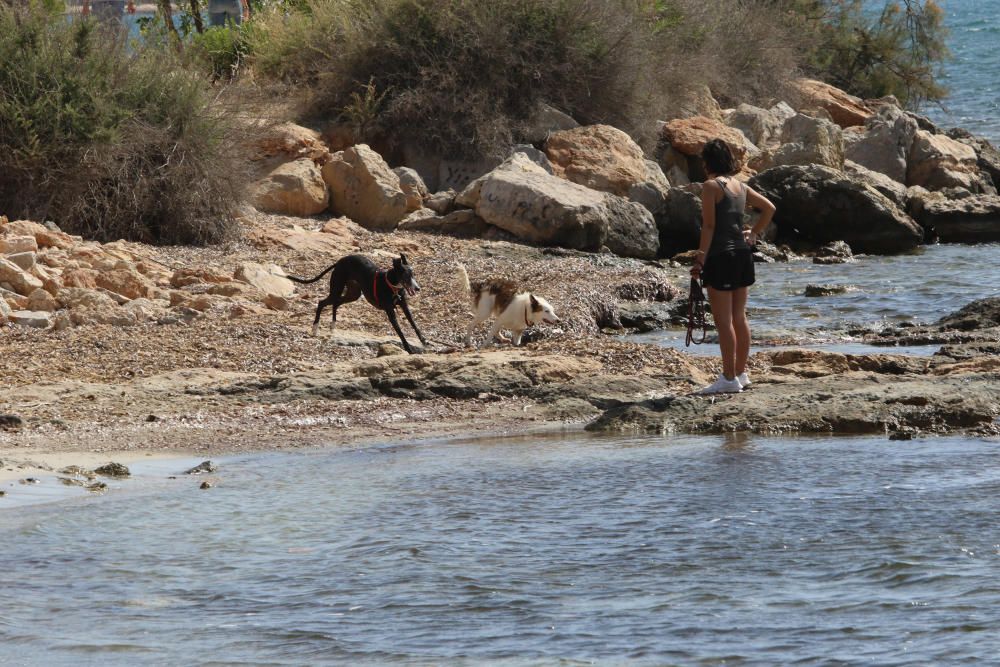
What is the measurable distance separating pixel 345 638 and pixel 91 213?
12044 millimetres

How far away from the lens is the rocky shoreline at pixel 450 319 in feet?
26.8

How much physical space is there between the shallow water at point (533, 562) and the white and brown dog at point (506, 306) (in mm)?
4054

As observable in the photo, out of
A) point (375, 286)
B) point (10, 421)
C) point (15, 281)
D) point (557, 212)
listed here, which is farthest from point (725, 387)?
point (557, 212)

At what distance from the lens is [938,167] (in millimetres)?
25828

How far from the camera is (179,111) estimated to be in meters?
16.5

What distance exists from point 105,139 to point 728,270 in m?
9.58

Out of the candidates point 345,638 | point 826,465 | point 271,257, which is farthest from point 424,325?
point 345,638

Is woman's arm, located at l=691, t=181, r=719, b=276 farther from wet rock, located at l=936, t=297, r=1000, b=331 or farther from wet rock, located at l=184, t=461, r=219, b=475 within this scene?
wet rock, located at l=936, t=297, r=1000, b=331

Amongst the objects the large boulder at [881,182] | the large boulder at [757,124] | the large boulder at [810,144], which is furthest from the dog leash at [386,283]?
the large boulder at [757,124]

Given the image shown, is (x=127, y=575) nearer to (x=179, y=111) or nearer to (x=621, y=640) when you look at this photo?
(x=621, y=640)

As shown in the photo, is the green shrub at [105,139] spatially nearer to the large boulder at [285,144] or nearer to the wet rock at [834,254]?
the large boulder at [285,144]

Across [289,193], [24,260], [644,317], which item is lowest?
[644,317]

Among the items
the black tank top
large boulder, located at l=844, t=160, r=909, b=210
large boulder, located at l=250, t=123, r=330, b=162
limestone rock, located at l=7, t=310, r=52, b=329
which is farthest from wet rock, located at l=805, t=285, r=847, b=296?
limestone rock, located at l=7, t=310, r=52, b=329

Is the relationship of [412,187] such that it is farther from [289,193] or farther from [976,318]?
[976,318]
